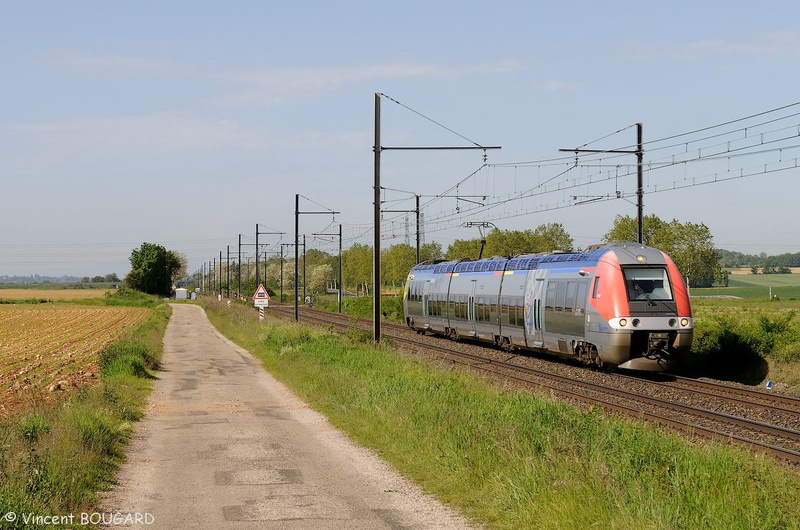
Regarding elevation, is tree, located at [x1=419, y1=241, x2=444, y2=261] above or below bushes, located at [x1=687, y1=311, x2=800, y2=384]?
above

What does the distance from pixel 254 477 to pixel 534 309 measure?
2000 cm

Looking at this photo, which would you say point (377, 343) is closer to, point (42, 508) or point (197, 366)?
point (197, 366)

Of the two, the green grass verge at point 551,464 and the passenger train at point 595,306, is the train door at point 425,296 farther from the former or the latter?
the green grass verge at point 551,464

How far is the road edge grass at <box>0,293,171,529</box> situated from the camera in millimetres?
8734

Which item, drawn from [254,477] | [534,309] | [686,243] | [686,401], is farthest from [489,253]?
[254,477]

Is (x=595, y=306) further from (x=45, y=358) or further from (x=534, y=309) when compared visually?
(x=45, y=358)

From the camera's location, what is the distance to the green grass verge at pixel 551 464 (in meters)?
8.37

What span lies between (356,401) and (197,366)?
604 inches

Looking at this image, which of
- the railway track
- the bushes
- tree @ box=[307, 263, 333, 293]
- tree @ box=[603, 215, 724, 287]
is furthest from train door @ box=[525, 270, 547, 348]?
tree @ box=[307, 263, 333, 293]

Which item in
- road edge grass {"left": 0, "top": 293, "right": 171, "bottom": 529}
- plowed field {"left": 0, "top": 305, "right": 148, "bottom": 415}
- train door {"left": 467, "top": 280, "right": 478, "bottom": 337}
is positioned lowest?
plowed field {"left": 0, "top": 305, "right": 148, "bottom": 415}

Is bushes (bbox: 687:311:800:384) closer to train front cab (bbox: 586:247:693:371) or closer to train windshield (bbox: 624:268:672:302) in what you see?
train front cab (bbox: 586:247:693:371)

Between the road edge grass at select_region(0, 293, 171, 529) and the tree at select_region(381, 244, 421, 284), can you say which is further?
the tree at select_region(381, 244, 421, 284)

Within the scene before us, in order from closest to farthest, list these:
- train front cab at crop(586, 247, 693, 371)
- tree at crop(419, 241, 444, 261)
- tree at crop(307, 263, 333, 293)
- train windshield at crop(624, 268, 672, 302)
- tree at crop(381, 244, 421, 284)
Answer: train front cab at crop(586, 247, 693, 371) < train windshield at crop(624, 268, 672, 302) < tree at crop(381, 244, 421, 284) < tree at crop(419, 241, 444, 261) < tree at crop(307, 263, 333, 293)

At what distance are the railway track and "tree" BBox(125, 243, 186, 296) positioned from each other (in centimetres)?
12580
